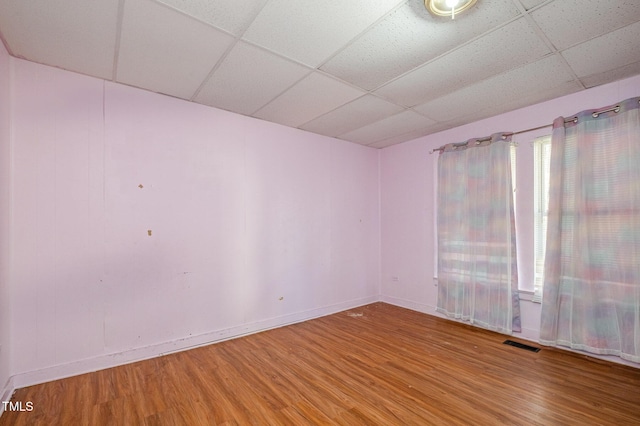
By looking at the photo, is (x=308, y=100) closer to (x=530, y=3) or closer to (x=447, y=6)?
(x=447, y=6)

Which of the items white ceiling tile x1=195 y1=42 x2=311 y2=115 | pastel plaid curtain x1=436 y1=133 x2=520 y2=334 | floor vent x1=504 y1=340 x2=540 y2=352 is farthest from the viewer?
pastel plaid curtain x1=436 y1=133 x2=520 y2=334

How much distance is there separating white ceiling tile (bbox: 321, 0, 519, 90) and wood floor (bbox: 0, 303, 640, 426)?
2646 mm

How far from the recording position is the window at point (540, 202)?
314 cm

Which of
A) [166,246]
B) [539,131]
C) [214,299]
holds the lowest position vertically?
[214,299]

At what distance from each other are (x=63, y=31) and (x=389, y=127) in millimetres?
3351

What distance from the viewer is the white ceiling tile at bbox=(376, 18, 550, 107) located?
2.02 m

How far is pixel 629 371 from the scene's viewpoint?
248 cm

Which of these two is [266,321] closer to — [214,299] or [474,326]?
[214,299]

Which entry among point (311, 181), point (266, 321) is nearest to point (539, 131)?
point (311, 181)

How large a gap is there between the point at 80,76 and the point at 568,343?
5.28m

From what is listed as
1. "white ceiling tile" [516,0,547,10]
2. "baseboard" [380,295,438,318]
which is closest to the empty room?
"white ceiling tile" [516,0,547,10]

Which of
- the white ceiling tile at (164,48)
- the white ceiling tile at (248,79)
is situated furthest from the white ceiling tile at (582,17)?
the white ceiling tile at (164,48)

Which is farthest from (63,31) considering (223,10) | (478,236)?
(478,236)

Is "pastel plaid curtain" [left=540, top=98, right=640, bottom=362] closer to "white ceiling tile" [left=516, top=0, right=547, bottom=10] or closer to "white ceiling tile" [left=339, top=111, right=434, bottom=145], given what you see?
"white ceiling tile" [left=339, top=111, right=434, bottom=145]
